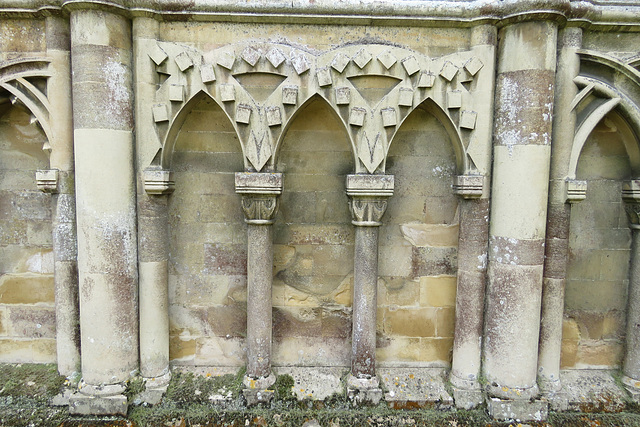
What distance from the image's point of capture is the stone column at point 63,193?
3.52m

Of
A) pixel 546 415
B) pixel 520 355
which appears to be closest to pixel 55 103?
pixel 520 355

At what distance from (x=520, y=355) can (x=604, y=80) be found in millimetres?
3128

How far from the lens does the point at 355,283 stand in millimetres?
3814

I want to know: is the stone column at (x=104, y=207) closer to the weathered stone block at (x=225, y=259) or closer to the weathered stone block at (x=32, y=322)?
the weathered stone block at (x=225, y=259)

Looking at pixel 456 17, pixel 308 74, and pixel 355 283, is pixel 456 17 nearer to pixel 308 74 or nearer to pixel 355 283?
pixel 308 74

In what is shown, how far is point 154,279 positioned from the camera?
3.68m

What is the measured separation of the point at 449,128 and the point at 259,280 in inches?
106

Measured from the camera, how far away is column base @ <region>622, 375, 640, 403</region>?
3805 mm

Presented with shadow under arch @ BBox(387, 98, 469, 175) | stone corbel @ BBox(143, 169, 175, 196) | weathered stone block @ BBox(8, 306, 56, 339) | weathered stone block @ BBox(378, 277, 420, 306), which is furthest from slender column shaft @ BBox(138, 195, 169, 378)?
shadow under arch @ BBox(387, 98, 469, 175)

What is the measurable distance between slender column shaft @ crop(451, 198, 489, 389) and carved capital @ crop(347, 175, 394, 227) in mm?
939

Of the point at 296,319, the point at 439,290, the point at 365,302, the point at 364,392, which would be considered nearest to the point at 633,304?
the point at 439,290

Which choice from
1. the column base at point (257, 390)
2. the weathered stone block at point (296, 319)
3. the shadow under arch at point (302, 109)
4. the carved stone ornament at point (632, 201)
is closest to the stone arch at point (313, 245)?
the weathered stone block at point (296, 319)

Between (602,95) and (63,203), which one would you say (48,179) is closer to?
(63,203)

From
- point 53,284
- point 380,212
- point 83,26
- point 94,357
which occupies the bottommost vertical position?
point 94,357
